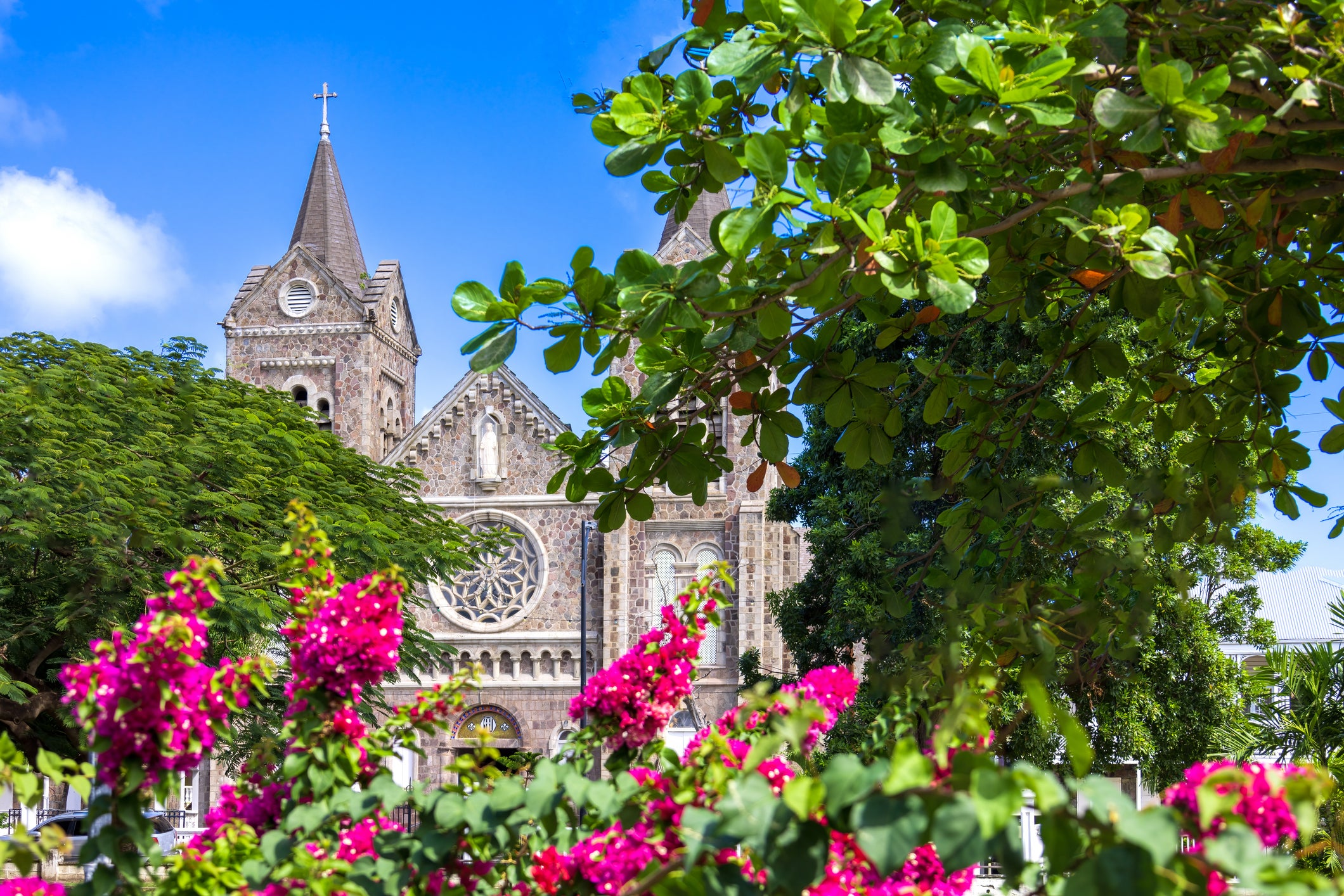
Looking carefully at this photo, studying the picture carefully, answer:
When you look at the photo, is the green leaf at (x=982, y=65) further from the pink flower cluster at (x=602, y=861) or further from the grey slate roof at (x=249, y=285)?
the grey slate roof at (x=249, y=285)

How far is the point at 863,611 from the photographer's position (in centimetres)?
1650

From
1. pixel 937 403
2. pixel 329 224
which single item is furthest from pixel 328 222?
pixel 937 403

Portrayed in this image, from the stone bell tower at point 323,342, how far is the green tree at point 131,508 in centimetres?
962

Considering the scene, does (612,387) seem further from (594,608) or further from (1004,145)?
(594,608)

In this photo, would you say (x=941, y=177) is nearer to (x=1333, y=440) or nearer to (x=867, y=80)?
(x=867, y=80)

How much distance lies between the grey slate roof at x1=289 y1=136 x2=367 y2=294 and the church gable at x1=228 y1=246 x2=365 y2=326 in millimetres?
673

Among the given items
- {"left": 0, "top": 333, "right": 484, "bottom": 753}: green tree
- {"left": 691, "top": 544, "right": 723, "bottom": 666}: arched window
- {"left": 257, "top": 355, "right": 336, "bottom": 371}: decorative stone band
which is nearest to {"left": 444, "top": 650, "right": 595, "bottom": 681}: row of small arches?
{"left": 691, "top": 544, "right": 723, "bottom": 666}: arched window

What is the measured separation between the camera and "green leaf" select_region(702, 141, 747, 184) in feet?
9.66

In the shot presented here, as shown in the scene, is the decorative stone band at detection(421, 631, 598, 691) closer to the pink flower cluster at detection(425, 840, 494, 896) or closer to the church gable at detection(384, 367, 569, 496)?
the church gable at detection(384, 367, 569, 496)

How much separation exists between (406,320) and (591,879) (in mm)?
31866

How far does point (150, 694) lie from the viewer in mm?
1965

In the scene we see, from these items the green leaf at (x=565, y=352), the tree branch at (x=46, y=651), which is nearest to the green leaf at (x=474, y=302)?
the green leaf at (x=565, y=352)

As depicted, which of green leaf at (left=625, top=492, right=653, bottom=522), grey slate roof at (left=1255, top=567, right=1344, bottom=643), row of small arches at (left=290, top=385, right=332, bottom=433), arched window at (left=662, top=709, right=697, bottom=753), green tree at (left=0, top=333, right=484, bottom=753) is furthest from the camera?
grey slate roof at (left=1255, top=567, right=1344, bottom=643)

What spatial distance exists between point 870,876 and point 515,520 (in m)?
26.9
